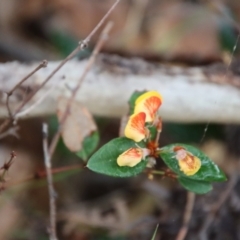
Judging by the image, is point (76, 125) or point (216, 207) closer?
point (76, 125)

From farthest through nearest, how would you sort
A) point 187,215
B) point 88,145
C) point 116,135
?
1. point 116,135
2. point 187,215
3. point 88,145

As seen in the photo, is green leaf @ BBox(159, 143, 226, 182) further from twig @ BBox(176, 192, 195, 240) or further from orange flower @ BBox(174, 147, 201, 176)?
twig @ BBox(176, 192, 195, 240)

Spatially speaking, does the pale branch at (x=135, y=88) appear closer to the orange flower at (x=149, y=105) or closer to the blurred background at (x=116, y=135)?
the blurred background at (x=116, y=135)

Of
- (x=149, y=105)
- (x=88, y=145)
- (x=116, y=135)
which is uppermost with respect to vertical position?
(x=149, y=105)

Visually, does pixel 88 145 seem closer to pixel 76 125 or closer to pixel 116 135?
pixel 76 125

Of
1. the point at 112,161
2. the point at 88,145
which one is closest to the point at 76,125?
the point at 88,145

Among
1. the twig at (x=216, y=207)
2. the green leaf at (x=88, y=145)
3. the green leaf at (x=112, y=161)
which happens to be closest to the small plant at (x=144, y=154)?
the green leaf at (x=112, y=161)

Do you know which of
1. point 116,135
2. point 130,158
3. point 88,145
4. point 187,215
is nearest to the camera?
point 130,158

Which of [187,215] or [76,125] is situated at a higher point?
[76,125]
